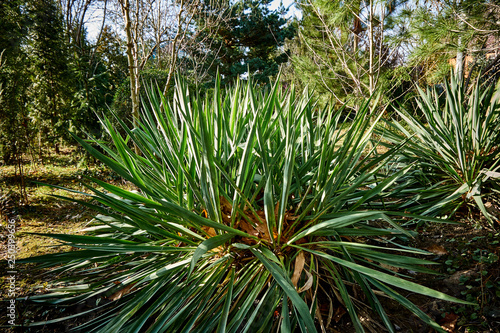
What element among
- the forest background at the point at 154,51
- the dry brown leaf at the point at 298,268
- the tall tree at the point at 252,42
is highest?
the tall tree at the point at 252,42

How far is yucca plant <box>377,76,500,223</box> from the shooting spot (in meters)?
1.89

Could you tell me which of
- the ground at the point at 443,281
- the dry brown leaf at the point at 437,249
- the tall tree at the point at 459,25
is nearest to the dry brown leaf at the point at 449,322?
the ground at the point at 443,281

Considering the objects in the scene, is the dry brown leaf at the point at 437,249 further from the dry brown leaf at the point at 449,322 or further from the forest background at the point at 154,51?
the forest background at the point at 154,51

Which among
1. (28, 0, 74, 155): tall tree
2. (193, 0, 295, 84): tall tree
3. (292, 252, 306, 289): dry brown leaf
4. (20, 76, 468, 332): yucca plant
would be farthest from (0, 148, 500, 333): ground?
(193, 0, 295, 84): tall tree

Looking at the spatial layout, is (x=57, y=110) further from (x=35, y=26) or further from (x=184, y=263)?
(x=184, y=263)

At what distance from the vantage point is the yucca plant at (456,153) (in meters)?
1.89

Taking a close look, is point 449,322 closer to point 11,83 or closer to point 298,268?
point 298,268

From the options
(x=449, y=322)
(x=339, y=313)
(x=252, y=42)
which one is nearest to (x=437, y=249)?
(x=449, y=322)

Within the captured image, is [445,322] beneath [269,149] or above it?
beneath

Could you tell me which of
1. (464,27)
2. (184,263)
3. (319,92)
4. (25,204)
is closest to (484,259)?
(184,263)

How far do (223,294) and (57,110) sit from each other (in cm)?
585

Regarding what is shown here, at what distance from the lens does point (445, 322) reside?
126cm

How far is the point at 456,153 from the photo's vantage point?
2062mm

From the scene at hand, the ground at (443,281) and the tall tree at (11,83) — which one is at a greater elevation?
the tall tree at (11,83)
